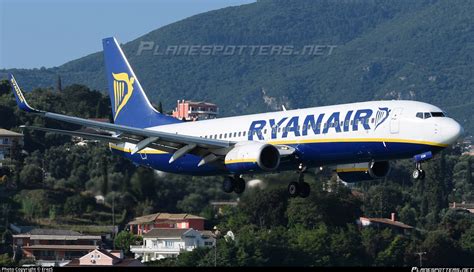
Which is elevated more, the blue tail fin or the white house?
the blue tail fin

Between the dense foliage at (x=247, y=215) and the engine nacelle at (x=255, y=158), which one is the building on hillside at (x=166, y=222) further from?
the engine nacelle at (x=255, y=158)

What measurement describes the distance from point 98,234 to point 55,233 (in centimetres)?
418

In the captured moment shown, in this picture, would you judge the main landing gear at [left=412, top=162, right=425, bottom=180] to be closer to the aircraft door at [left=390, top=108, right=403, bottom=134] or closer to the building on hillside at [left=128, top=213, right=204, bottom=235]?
the aircraft door at [left=390, top=108, right=403, bottom=134]

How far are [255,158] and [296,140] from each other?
2.42m

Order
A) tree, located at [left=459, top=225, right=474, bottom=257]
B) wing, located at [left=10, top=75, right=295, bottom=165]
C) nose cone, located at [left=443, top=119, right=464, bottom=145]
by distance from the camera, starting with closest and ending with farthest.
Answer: nose cone, located at [left=443, top=119, right=464, bottom=145], wing, located at [left=10, top=75, right=295, bottom=165], tree, located at [left=459, top=225, right=474, bottom=257]

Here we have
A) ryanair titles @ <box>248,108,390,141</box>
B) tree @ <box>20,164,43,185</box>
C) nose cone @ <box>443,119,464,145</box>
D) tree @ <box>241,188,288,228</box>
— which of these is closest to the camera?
nose cone @ <box>443,119,464,145</box>

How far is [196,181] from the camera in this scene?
90938mm

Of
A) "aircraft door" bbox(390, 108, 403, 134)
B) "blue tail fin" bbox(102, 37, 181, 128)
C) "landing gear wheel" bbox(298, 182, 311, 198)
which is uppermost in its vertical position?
"blue tail fin" bbox(102, 37, 181, 128)

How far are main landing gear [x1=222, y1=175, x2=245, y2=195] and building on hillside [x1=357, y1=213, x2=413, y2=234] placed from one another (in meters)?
54.4

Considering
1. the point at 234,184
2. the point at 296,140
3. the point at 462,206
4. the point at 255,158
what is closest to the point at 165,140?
the point at 234,184

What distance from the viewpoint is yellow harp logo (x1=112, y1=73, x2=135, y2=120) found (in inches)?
3455

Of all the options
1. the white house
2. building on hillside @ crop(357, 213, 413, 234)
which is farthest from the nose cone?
building on hillside @ crop(357, 213, 413, 234)

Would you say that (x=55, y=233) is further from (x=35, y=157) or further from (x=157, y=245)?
(x=35, y=157)

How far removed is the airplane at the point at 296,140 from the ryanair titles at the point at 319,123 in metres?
0.05
